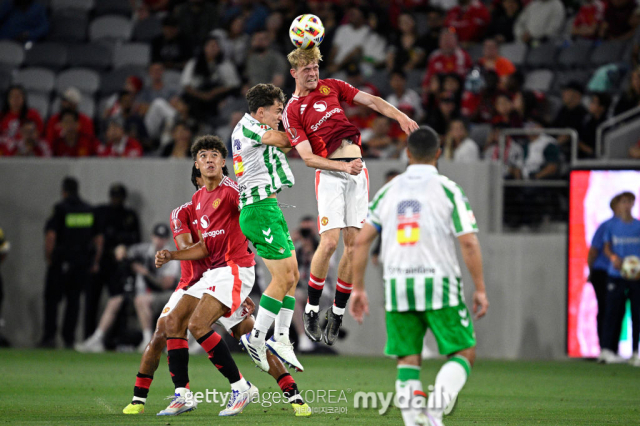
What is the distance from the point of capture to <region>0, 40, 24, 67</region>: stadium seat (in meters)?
21.0

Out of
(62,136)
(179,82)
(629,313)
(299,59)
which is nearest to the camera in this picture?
(299,59)

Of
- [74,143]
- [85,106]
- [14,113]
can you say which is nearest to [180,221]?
[74,143]

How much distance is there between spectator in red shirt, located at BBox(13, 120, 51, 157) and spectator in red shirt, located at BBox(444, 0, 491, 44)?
8.30 m

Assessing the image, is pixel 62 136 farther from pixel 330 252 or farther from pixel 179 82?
pixel 330 252

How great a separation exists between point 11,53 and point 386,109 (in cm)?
1481

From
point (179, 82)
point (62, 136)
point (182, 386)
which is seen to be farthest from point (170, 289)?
point (182, 386)

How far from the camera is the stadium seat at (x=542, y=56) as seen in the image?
18.0 m

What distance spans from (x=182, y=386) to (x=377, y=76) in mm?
10673

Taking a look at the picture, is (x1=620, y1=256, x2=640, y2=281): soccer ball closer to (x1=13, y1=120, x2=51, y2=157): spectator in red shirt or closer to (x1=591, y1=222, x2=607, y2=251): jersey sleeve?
(x1=591, y1=222, x2=607, y2=251): jersey sleeve

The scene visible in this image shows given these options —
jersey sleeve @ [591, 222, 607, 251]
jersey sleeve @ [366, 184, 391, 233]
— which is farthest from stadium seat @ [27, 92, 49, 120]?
jersey sleeve @ [366, 184, 391, 233]

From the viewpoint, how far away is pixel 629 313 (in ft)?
46.0

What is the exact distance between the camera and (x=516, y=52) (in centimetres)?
1833

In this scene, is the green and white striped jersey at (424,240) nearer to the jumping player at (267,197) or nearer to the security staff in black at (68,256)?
the jumping player at (267,197)

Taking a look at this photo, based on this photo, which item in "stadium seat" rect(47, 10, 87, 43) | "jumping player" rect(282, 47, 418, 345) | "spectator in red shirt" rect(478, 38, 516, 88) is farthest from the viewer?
"stadium seat" rect(47, 10, 87, 43)
